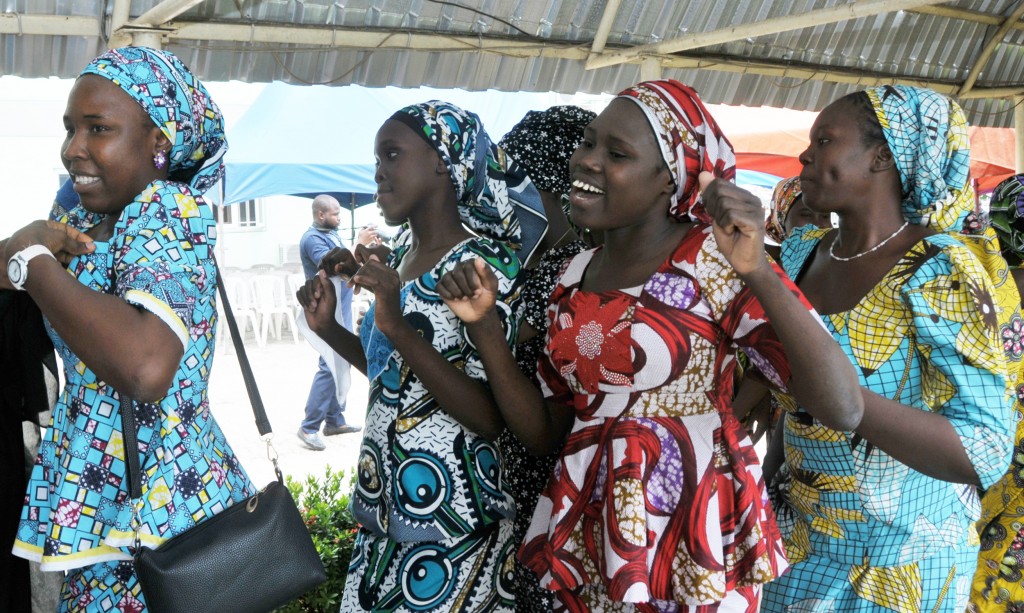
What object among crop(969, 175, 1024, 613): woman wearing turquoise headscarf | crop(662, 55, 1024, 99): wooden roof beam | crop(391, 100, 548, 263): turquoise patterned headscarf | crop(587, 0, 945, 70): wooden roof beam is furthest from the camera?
crop(662, 55, 1024, 99): wooden roof beam

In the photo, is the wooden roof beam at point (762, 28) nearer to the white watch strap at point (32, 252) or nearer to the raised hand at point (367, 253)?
the raised hand at point (367, 253)

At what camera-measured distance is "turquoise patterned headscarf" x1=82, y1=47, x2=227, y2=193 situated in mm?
1899

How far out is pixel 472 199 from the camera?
7.90ft

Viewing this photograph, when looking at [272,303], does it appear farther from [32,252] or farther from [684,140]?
[684,140]

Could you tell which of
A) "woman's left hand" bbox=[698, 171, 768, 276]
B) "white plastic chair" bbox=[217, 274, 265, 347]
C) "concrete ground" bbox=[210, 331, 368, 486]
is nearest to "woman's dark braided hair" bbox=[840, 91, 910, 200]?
"woman's left hand" bbox=[698, 171, 768, 276]

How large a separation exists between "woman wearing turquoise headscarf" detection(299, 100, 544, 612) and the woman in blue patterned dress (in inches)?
16.4

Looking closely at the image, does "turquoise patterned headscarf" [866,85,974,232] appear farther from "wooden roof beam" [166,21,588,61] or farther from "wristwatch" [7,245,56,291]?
"wooden roof beam" [166,21,588,61]

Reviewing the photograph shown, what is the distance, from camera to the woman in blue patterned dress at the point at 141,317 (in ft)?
5.88

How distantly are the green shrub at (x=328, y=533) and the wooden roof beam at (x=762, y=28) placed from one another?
317 centimetres

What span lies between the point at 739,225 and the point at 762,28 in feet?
14.1

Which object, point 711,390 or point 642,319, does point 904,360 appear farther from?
point 642,319

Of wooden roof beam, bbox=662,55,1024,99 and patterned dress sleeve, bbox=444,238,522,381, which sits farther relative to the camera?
wooden roof beam, bbox=662,55,1024,99

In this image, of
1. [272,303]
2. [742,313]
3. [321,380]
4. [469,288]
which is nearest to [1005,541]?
[742,313]

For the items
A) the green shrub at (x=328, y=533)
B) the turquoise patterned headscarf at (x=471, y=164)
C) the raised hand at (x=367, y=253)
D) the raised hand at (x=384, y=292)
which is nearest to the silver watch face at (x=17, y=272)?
the raised hand at (x=384, y=292)
